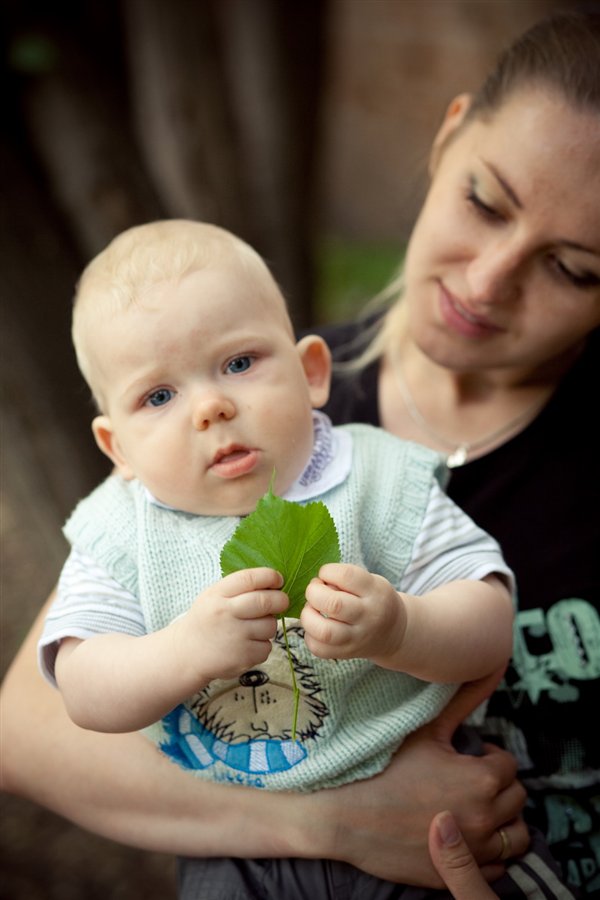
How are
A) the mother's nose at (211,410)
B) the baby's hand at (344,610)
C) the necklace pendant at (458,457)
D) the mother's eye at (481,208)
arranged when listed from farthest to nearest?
the necklace pendant at (458,457) → the mother's eye at (481,208) → the mother's nose at (211,410) → the baby's hand at (344,610)

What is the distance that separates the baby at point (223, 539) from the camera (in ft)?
4.52

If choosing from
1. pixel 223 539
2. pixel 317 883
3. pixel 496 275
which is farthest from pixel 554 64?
pixel 317 883

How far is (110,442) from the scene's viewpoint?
156 centimetres

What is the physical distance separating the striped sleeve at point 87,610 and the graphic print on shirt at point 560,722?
80 centimetres

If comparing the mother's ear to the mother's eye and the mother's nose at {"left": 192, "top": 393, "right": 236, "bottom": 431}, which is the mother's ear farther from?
the mother's nose at {"left": 192, "top": 393, "right": 236, "bottom": 431}

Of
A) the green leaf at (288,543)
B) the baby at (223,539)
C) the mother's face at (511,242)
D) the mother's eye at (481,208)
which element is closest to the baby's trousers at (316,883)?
the baby at (223,539)

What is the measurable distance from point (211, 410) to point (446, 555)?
46 cm

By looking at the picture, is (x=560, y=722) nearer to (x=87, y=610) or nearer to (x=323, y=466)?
(x=323, y=466)

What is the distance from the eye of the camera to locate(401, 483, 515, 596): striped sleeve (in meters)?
1.50

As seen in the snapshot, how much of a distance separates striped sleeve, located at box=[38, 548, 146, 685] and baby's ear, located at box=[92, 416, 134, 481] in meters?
0.15

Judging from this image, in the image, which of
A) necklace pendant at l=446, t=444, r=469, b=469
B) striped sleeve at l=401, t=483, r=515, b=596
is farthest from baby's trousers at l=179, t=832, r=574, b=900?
necklace pendant at l=446, t=444, r=469, b=469

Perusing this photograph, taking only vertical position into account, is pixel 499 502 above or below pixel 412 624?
below

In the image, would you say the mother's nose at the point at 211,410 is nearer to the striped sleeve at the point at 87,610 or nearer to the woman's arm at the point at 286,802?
the striped sleeve at the point at 87,610

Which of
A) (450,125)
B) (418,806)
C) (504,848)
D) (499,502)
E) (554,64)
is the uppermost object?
(554,64)
